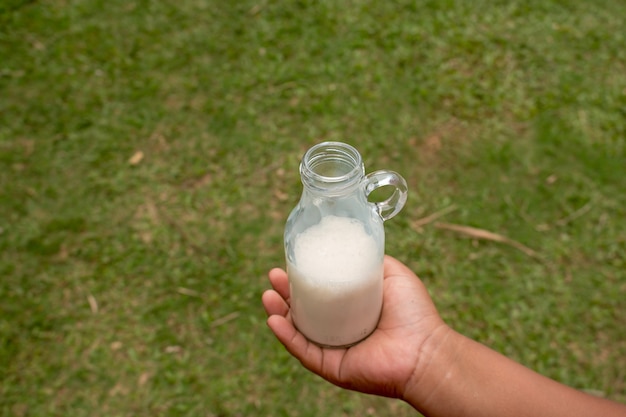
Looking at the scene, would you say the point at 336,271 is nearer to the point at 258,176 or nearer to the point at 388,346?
the point at 388,346

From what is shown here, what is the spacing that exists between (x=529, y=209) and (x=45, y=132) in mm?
2477

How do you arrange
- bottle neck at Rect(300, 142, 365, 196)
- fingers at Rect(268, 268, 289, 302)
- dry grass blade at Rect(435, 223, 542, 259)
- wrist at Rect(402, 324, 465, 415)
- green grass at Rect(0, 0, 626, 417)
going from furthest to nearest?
dry grass blade at Rect(435, 223, 542, 259) < green grass at Rect(0, 0, 626, 417) < fingers at Rect(268, 268, 289, 302) < wrist at Rect(402, 324, 465, 415) < bottle neck at Rect(300, 142, 365, 196)

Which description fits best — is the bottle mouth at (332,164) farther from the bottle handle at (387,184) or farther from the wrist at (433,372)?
the wrist at (433,372)

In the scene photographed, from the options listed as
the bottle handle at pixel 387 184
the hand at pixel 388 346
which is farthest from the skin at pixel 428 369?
the bottle handle at pixel 387 184

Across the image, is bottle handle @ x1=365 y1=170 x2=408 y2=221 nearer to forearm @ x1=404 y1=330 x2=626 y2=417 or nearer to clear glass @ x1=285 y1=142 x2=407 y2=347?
clear glass @ x1=285 y1=142 x2=407 y2=347

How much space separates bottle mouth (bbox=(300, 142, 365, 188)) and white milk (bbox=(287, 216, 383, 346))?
0.38 ft

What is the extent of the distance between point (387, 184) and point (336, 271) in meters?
0.26

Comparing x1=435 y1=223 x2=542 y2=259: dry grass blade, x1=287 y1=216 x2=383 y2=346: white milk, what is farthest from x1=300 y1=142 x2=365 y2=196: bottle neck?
x1=435 y1=223 x2=542 y2=259: dry grass blade

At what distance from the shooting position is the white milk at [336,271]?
1379mm

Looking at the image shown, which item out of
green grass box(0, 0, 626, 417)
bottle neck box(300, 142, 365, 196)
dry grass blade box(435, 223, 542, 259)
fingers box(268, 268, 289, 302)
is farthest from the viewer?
dry grass blade box(435, 223, 542, 259)

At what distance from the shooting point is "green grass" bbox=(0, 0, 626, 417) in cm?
243

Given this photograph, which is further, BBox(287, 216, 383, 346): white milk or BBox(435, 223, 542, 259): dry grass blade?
BBox(435, 223, 542, 259): dry grass blade

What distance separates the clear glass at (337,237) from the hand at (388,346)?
0.49 ft

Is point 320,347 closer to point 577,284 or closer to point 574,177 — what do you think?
point 577,284
